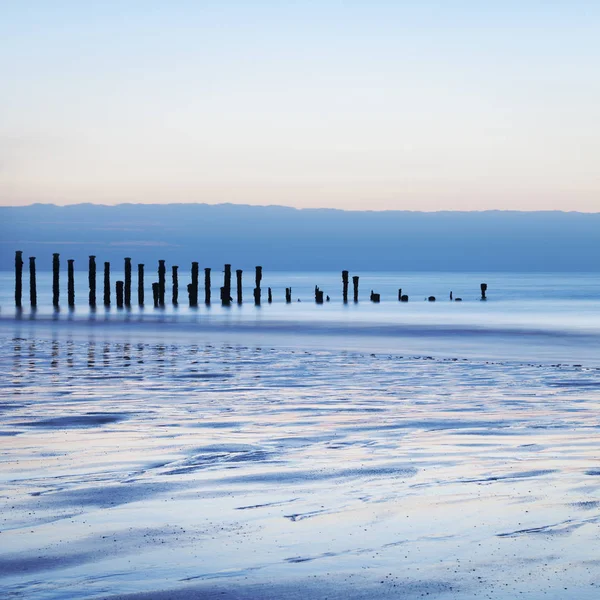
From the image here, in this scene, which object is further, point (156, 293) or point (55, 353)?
point (156, 293)

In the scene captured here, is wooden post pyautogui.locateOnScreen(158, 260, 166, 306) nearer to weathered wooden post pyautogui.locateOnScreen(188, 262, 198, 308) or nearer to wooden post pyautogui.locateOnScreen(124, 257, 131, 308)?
weathered wooden post pyautogui.locateOnScreen(188, 262, 198, 308)

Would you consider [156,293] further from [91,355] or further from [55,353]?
[91,355]

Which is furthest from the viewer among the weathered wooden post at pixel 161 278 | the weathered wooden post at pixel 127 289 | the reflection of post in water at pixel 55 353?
the weathered wooden post at pixel 161 278

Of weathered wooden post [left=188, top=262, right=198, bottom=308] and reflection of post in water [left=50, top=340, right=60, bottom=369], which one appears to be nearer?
reflection of post in water [left=50, top=340, right=60, bottom=369]

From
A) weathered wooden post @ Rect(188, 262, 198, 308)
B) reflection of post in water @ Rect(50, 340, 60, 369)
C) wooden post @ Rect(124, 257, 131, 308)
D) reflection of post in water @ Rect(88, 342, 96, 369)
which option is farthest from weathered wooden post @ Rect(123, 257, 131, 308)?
reflection of post in water @ Rect(88, 342, 96, 369)

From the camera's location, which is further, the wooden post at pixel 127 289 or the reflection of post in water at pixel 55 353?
the wooden post at pixel 127 289

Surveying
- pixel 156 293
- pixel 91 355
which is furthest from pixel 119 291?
pixel 91 355

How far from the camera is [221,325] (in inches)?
1591

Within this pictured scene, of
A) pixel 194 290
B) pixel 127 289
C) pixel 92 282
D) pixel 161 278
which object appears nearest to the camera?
pixel 127 289

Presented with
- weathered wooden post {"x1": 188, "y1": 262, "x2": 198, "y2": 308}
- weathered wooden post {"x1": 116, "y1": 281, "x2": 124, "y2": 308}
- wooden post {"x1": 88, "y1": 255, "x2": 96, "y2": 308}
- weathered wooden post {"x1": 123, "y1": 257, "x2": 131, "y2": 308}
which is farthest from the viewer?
weathered wooden post {"x1": 188, "y1": 262, "x2": 198, "y2": 308}

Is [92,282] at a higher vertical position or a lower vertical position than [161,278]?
lower

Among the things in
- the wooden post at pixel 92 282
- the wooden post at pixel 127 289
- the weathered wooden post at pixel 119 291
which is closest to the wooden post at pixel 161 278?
the wooden post at pixel 127 289

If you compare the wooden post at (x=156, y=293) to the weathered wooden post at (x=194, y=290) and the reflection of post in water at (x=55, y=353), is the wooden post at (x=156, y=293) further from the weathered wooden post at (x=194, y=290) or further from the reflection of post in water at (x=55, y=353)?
the reflection of post in water at (x=55, y=353)

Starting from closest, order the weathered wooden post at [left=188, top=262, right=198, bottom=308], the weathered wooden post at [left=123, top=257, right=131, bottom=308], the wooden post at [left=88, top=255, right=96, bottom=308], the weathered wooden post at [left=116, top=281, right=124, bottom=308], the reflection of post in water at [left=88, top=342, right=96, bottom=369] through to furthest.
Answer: the reflection of post in water at [left=88, top=342, right=96, bottom=369] < the wooden post at [left=88, top=255, right=96, bottom=308] < the weathered wooden post at [left=123, top=257, right=131, bottom=308] < the weathered wooden post at [left=116, top=281, right=124, bottom=308] < the weathered wooden post at [left=188, top=262, right=198, bottom=308]
